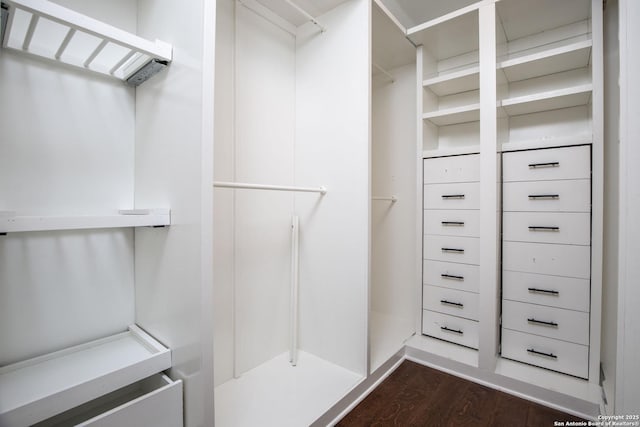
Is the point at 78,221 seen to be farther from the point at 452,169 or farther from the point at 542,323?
the point at 542,323

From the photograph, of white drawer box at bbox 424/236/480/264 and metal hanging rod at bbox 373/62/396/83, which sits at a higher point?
metal hanging rod at bbox 373/62/396/83

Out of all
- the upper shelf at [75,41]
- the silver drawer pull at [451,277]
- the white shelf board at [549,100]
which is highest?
the white shelf board at [549,100]

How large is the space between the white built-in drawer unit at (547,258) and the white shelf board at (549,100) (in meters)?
0.32

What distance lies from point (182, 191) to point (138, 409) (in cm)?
70

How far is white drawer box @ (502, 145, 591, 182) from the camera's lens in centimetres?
164

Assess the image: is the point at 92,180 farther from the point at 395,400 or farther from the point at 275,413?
the point at 395,400

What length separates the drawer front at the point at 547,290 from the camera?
5.44 feet

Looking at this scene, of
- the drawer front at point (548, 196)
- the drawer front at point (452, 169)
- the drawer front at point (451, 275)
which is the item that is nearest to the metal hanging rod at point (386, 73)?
the drawer front at point (452, 169)

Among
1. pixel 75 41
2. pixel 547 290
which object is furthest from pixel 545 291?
pixel 75 41

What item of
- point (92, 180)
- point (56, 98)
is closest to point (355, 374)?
point (92, 180)

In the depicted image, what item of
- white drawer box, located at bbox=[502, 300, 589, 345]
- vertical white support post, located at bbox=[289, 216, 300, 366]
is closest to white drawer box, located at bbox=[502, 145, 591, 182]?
white drawer box, located at bbox=[502, 300, 589, 345]

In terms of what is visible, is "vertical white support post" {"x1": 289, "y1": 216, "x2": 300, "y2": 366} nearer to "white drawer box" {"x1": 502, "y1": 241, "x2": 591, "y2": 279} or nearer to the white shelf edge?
"white drawer box" {"x1": 502, "y1": 241, "x2": 591, "y2": 279}

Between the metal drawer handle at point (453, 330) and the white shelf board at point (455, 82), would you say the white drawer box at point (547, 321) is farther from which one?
the white shelf board at point (455, 82)

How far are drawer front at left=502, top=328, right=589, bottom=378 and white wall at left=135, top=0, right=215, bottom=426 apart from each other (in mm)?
1812
